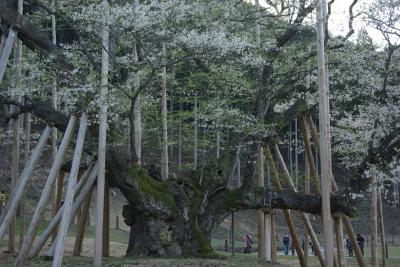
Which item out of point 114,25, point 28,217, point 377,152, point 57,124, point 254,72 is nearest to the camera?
point 114,25

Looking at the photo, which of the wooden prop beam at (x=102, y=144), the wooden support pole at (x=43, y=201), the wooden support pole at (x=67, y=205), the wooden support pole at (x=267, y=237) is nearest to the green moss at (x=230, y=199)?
the wooden support pole at (x=267, y=237)

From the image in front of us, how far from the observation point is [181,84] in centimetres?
1738

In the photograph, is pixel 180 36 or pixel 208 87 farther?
pixel 208 87

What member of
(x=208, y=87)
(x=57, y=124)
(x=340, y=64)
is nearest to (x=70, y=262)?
(x=57, y=124)

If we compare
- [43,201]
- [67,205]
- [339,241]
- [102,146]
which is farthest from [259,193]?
[43,201]

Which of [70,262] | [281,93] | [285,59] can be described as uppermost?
[285,59]

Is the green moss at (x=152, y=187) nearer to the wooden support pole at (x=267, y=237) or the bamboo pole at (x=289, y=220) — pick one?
the wooden support pole at (x=267, y=237)

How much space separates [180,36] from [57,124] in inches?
164

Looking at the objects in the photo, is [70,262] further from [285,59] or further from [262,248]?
[285,59]

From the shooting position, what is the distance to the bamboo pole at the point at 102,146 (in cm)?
987

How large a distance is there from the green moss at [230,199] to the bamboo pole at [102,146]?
12.1ft

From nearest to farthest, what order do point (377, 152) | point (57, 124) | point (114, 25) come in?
point (114, 25)
point (377, 152)
point (57, 124)

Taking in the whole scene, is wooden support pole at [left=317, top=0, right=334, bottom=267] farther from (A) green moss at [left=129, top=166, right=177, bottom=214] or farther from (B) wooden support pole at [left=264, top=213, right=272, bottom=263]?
(A) green moss at [left=129, top=166, right=177, bottom=214]

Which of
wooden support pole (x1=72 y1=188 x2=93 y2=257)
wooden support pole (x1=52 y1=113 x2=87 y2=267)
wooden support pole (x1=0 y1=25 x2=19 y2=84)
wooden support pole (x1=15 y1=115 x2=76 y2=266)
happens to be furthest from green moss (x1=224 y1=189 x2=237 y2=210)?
wooden support pole (x1=0 y1=25 x2=19 y2=84)
